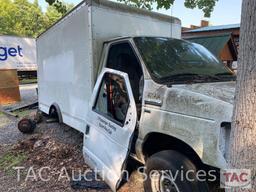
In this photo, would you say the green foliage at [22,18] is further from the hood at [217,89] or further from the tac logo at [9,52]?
the hood at [217,89]

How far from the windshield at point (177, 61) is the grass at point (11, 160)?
10.1ft

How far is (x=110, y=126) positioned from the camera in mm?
3717

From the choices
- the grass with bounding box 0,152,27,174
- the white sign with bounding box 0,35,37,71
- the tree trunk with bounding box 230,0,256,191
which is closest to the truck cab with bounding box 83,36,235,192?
the tree trunk with bounding box 230,0,256,191

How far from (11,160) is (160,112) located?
Answer: 11.5 feet

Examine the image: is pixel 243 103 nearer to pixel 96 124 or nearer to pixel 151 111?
pixel 151 111

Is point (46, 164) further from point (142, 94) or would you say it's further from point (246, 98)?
point (246, 98)

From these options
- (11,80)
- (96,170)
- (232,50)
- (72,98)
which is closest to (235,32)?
(232,50)

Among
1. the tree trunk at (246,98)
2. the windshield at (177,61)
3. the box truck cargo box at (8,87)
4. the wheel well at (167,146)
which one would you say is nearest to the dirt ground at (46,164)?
the wheel well at (167,146)

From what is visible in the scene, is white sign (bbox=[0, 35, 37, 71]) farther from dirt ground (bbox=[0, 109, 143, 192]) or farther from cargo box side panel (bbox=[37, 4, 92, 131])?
dirt ground (bbox=[0, 109, 143, 192])

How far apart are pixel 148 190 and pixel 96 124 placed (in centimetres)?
129

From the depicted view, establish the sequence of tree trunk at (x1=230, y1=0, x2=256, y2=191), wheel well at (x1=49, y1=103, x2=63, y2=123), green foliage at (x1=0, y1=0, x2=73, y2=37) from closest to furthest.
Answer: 1. tree trunk at (x1=230, y1=0, x2=256, y2=191)
2. wheel well at (x1=49, y1=103, x2=63, y2=123)
3. green foliage at (x1=0, y1=0, x2=73, y2=37)

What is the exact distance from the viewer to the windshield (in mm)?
3443

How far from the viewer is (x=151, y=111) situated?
317cm

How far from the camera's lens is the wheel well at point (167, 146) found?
3066 mm
